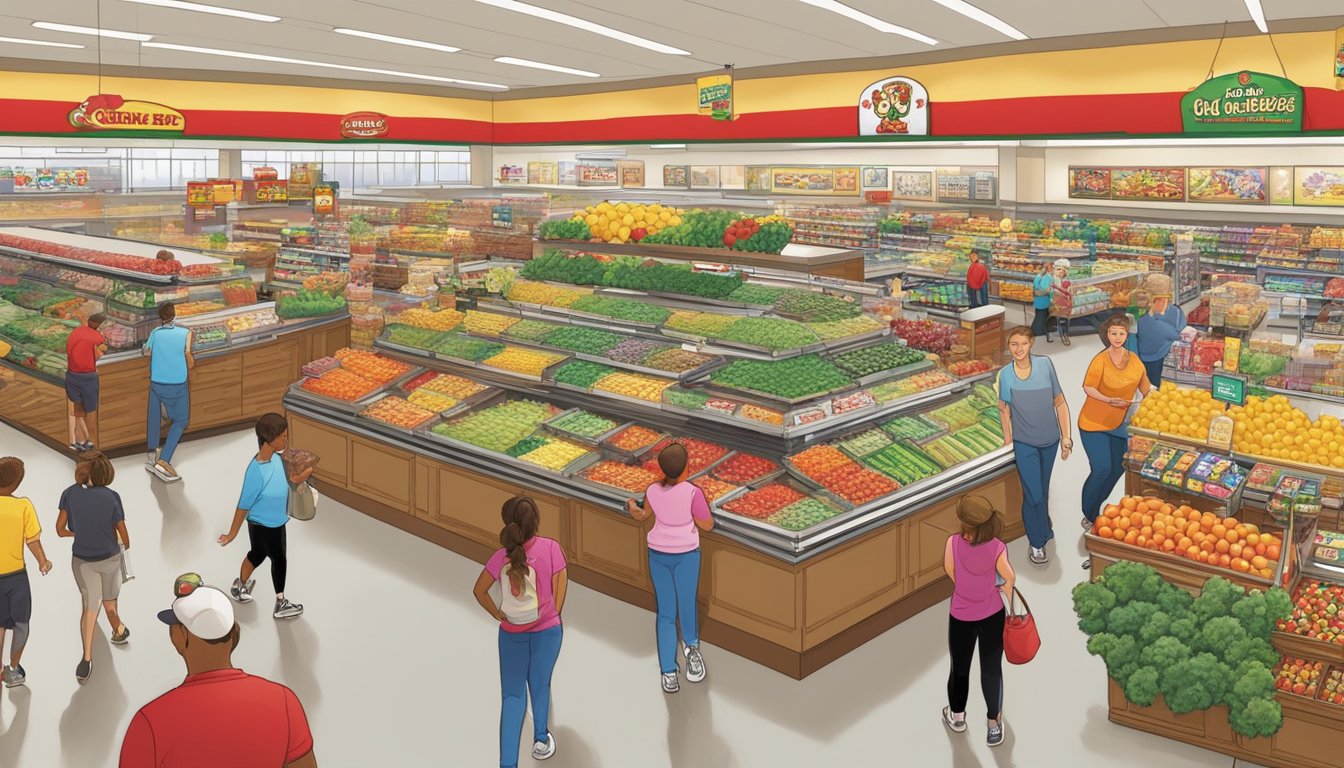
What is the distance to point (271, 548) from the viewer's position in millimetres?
5902

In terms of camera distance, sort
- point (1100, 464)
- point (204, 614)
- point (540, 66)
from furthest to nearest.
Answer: point (540, 66) < point (1100, 464) < point (204, 614)

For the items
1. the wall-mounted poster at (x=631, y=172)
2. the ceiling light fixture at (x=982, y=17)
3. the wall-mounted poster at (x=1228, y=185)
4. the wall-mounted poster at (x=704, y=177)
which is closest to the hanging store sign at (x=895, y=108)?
the ceiling light fixture at (x=982, y=17)

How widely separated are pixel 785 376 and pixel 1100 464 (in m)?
2.23

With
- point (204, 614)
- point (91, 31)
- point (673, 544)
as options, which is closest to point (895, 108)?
point (91, 31)

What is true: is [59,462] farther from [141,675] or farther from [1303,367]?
[1303,367]

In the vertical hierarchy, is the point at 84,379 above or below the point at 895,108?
below

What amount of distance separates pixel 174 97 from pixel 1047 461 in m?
16.3

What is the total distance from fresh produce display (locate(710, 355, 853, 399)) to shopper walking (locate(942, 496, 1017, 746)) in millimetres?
2138

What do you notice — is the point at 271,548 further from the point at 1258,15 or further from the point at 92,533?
the point at 1258,15

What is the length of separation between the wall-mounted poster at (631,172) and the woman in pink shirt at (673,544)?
55.3 ft

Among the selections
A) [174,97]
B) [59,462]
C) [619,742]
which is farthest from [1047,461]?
[174,97]

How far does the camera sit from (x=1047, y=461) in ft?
22.0

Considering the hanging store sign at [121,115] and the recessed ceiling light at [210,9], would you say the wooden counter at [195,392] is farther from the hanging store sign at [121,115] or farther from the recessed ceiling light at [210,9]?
the recessed ceiling light at [210,9]

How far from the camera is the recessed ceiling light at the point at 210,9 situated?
10.7m
